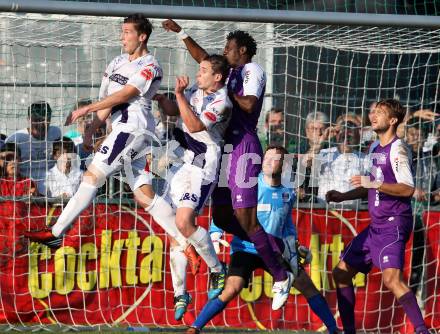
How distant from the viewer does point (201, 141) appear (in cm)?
966

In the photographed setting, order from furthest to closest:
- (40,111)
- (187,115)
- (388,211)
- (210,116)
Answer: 1. (40,111)
2. (388,211)
3. (210,116)
4. (187,115)

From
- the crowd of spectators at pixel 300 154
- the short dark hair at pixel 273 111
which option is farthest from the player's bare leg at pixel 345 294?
the short dark hair at pixel 273 111

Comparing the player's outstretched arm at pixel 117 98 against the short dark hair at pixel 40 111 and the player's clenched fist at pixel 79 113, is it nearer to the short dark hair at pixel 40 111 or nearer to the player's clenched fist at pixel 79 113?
the player's clenched fist at pixel 79 113

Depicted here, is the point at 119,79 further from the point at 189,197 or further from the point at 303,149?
the point at 303,149

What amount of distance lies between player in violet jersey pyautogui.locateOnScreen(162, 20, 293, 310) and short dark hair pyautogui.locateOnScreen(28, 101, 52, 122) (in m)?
2.69

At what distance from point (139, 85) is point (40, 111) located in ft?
8.43

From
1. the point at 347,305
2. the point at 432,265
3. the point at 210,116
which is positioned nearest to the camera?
the point at 210,116

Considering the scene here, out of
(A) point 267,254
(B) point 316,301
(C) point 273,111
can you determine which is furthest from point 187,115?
(C) point 273,111

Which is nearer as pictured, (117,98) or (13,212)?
(117,98)

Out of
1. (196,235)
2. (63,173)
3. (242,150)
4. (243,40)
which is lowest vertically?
(196,235)

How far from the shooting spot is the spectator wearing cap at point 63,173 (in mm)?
12016

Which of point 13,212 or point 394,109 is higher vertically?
point 394,109

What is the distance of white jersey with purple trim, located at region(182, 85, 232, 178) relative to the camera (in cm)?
943

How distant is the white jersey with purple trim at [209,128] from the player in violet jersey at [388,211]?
4.78 ft
